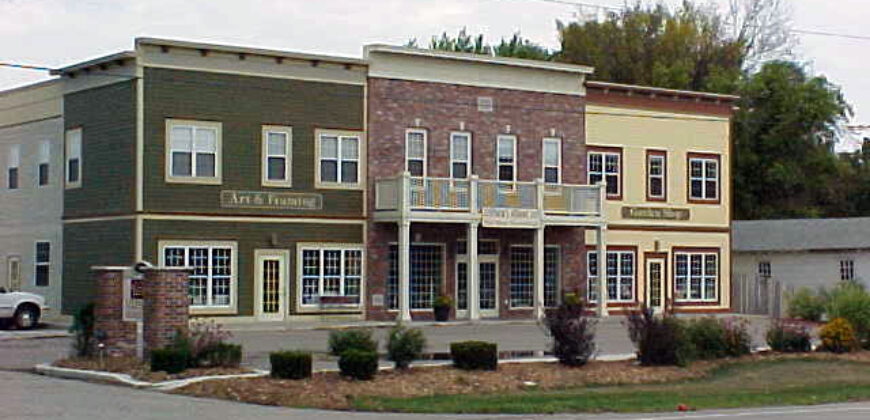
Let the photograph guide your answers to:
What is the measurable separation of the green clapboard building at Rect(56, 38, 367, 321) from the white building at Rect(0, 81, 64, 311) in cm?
94

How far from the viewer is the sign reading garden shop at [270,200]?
43219 mm

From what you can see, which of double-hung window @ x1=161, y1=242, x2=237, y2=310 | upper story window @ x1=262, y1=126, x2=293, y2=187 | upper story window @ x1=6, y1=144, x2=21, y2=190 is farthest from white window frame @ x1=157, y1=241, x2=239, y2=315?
upper story window @ x1=6, y1=144, x2=21, y2=190

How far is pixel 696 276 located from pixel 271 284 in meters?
18.3

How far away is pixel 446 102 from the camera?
47.7m

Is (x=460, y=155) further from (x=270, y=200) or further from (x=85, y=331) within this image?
(x=85, y=331)

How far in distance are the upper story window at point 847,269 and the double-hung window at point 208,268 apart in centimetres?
2525

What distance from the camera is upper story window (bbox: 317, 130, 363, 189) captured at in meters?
45.1

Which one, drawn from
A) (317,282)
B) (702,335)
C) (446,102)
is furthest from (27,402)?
(446,102)

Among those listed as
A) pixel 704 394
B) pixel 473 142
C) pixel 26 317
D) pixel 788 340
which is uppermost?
pixel 473 142

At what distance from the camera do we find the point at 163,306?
26516mm

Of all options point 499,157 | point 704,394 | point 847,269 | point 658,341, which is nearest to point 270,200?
→ point 499,157

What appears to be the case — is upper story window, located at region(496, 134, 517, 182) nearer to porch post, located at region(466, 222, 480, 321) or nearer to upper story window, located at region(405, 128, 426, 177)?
upper story window, located at region(405, 128, 426, 177)

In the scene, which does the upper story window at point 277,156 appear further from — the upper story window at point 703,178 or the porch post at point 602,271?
the upper story window at point 703,178

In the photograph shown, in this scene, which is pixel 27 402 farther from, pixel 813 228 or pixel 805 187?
pixel 805 187
